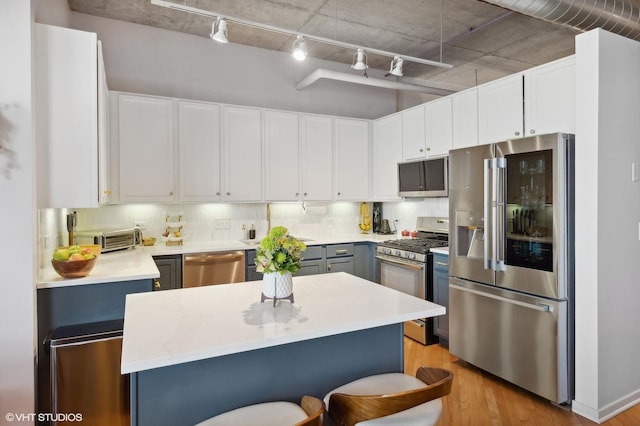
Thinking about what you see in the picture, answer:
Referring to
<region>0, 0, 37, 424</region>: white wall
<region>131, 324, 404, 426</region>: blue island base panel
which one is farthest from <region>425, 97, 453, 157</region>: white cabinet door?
<region>0, 0, 37, 424</region>: white wall

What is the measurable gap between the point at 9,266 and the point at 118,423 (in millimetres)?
1118

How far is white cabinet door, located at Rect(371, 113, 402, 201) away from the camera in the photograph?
4754mm

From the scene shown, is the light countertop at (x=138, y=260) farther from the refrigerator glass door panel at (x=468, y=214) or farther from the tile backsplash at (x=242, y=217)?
the refrigerator glass door panel at (x=468, y=214)

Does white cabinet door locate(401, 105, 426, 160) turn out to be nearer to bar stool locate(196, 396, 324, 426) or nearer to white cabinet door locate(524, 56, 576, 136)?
white cabinet door locate(524, 56, 576, 136)

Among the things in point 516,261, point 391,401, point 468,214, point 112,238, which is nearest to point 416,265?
point 468,214

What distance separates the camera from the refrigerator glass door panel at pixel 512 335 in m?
2.66

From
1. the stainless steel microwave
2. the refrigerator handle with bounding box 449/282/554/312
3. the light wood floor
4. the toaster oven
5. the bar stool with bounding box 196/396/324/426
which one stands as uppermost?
the stainless steel microwave

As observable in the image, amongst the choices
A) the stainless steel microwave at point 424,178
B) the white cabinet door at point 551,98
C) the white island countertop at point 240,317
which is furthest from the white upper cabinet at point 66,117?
the white cabinet door at point 551,98

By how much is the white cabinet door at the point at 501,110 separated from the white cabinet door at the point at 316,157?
5.93 ft

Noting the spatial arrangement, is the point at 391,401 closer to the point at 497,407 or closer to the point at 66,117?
the point at 497,407

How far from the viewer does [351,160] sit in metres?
5.00

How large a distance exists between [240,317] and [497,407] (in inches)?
83.0

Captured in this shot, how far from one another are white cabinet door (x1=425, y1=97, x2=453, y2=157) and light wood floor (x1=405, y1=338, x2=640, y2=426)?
7.07 feet

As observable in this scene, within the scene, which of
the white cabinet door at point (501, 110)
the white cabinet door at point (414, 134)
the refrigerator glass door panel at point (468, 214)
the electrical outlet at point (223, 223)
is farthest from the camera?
the electrical outlet at point (223, 223)
